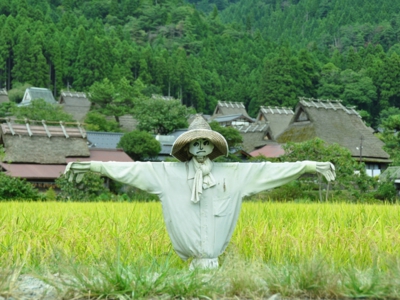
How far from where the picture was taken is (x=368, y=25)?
72.6 metres

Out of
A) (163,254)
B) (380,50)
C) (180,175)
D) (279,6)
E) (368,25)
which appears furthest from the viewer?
(279,6)

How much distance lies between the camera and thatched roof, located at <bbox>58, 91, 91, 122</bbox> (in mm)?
39812

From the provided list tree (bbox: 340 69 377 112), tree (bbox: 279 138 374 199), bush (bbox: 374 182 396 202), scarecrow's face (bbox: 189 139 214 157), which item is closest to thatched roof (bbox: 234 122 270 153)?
tree (bbox: 340 69 377 112)

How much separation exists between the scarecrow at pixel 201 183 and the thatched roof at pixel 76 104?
117 feet

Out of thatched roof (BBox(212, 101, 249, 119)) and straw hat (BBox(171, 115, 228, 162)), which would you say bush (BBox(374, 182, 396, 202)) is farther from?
thatched roof (BBox(212, 101, 249, 119))

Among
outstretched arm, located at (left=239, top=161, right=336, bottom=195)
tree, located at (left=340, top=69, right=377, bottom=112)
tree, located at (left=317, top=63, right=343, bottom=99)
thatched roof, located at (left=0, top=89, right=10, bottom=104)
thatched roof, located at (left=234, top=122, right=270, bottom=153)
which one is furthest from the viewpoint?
tree, located at (left=317, top=63, right=343, bottom=99)

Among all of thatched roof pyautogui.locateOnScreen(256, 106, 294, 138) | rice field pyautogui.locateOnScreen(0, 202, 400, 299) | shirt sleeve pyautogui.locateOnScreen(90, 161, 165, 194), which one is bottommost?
thatched roof pyautogui.locateOnScreen(256, 106, 294, 138)

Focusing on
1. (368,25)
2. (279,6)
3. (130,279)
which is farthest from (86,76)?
(279,6)

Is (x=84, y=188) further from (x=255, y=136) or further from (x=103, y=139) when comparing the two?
(x=255, y=136)

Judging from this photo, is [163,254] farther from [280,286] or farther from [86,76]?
[86,76]

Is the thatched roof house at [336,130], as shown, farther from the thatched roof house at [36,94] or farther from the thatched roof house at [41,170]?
the thatched roof house at [36,94]

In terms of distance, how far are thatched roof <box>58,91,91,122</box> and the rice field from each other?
3345 centimetres

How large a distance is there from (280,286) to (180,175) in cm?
107

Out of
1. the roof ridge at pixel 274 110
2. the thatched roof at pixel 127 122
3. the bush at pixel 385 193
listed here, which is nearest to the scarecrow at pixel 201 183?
the bush at pixel 385 193
